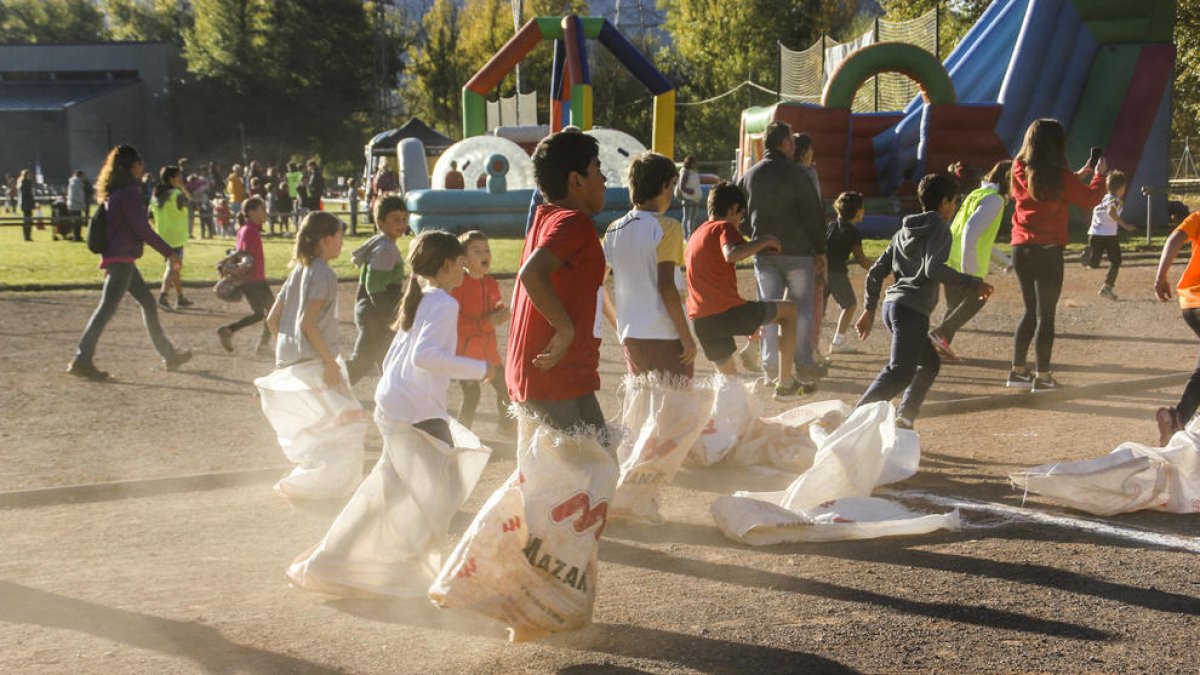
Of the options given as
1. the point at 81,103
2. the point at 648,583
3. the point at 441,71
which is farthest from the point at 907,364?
the point at 441,71

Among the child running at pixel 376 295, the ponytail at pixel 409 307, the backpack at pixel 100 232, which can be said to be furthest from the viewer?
the backpack at pixel 100 232

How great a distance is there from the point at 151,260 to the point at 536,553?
2113 centimetres

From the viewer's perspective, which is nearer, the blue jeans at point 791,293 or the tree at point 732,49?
the blue jeans at point 791,293

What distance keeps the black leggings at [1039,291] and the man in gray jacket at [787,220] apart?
4.92ft

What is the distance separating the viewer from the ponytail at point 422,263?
5.18m

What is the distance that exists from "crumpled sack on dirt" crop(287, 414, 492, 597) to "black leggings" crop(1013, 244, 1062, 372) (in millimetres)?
5744

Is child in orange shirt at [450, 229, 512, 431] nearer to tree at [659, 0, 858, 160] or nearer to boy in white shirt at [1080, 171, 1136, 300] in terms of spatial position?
boy in white shirt at [1080, 171, 1136, 300]

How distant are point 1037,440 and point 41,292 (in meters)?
14.3

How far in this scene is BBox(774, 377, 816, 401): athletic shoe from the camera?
942 cm

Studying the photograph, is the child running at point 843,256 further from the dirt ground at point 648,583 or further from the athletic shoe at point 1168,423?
the athletic shoe at point 1168,423

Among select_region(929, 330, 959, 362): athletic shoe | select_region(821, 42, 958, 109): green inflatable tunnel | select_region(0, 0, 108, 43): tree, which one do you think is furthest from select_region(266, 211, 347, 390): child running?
select_region(0, 0, 108, 43): tree

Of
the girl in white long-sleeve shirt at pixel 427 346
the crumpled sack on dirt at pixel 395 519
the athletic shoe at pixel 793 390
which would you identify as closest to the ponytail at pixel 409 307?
the girl in white long-sleeve shirt at pixel 427 346

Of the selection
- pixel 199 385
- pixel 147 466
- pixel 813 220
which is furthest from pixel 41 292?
pixel 813 220

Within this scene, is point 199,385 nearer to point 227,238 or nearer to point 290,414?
point 290,414
